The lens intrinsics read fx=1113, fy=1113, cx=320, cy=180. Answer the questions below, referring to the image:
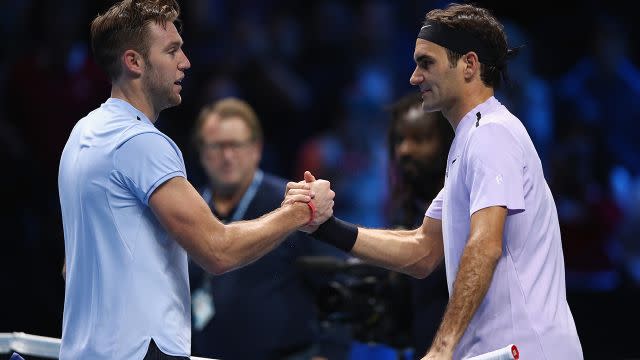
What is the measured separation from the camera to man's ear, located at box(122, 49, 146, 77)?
3.92m

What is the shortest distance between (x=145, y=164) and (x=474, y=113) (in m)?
1.22

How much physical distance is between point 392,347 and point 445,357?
5.68 ft

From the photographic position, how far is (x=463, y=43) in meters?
4.13

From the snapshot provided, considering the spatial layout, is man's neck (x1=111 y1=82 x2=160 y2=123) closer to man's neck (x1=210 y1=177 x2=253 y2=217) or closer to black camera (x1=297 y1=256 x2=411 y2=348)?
black camera (x1=297 y1=256 x2=411 y2=348)

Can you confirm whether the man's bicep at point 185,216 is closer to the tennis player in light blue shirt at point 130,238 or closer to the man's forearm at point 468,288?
the tennis player in light blue shirt at point 130,238

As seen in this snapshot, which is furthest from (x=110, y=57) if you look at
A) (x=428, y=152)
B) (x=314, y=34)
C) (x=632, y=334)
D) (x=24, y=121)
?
(x=314, y=34)

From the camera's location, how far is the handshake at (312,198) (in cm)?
433

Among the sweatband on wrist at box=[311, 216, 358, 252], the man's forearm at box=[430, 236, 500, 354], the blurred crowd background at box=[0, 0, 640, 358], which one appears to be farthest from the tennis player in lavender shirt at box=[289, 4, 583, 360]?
the blurred crowd background at box=[0, 0, 640, 358]

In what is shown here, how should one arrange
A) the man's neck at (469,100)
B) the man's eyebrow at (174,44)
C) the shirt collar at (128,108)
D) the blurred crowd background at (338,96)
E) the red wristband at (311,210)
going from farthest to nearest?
the blurred crowd background at (338,96), the red wristband at (311,210), the man's neck at (469,100), the man's eyebrow at (174,44), the shirt collar at (128,108)

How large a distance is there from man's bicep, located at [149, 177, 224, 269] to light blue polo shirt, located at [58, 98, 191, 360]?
37mm

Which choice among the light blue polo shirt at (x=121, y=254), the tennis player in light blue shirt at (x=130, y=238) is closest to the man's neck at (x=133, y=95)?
the tennis player in light blue shirt at (x=130, y=238)

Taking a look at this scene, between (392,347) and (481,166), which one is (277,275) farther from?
(481,166)

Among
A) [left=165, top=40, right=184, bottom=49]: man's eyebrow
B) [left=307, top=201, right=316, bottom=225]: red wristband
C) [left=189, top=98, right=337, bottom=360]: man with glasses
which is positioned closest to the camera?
[left=165, top=40, right=184, bottom=49]: man's eyebrow

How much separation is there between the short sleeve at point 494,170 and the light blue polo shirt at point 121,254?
39.1 inches
